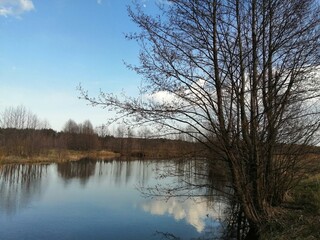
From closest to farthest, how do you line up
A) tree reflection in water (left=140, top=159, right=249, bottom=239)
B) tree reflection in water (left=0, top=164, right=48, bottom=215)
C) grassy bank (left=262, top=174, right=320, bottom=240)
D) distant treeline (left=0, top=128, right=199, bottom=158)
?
1. grassy bank (left=262, top=174, right=320, bottom=240)
2. tree reflection in water (left=140, top=159, right=249, bottom=239)
3. distant treeline (left=0, top=128, right=199, bottom=158)
4. tree reflection in water (left=0, top=164, right=48, bottom=215)

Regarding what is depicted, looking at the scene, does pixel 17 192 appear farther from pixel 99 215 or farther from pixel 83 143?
pixel 83 143

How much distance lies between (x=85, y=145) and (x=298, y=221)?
6044cm

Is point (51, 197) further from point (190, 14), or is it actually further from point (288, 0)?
point (288, 0)

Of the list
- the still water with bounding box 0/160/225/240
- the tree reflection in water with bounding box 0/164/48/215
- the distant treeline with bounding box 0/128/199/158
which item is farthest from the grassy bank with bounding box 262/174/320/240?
the tree reflection in water with bounding box 0/164/48/215

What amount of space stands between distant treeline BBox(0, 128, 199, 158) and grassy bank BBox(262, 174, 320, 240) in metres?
2.26

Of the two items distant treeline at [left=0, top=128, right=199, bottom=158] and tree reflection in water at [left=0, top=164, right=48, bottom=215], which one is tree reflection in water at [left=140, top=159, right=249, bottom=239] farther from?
tree reflection in water at [left=0, top=164, right=48, bottom=215]

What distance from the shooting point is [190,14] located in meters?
7.50

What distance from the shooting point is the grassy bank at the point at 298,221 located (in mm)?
6164

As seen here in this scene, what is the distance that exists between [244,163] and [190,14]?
11.2 ft

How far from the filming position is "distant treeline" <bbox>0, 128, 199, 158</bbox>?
313 inches

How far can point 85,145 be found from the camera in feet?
213

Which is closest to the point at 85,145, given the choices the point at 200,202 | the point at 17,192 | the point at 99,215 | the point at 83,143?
the point at 83,143

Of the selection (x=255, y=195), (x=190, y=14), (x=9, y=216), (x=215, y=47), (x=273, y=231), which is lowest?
(x=9, y=216)

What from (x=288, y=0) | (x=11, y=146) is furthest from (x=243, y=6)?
(x=11, y=146)
